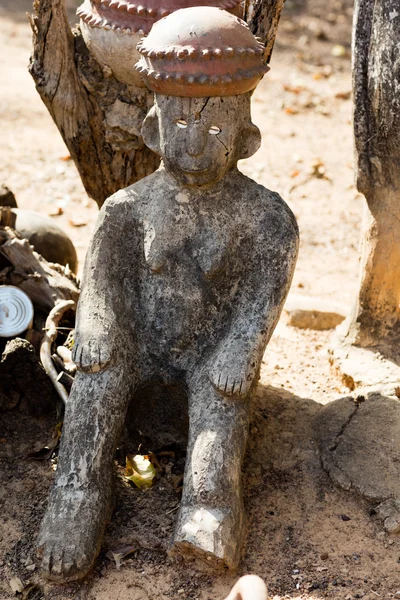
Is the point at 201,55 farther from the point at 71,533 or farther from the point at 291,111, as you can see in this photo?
the point at 291,111

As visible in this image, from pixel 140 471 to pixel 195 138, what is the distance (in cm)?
146

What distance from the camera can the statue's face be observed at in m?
3.14

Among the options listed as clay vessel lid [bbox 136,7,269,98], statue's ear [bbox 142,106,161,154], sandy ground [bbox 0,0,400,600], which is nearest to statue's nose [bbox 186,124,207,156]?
clay vessel lid [bbox 136,7,269,98]

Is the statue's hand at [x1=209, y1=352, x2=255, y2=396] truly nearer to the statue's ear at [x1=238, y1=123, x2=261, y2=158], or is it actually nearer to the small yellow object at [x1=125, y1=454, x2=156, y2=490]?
the small yellow object at [x1=125, y1=454, x2=156, y2=490]

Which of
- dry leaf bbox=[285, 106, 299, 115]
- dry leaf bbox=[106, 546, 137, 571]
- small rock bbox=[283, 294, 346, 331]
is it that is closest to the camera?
dry leaf bbox=[106, 546, 137, 571]

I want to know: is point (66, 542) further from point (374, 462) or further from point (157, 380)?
point (374, 462)

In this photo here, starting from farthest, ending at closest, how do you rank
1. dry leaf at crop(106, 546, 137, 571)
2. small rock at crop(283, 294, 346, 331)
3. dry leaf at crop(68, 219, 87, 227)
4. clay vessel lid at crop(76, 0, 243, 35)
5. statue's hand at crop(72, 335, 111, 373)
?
dry leaf at crop(68, 219, 87, 227)
small rock at crop(283, 294, 346, 331)
clay vessel lid at crop(76, 0, 243, 35)
statue's hand at crop(72, 335, 111, 373)
dry leaf at crop(106, 546, 137, 571)

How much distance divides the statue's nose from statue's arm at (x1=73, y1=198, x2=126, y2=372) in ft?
1.53

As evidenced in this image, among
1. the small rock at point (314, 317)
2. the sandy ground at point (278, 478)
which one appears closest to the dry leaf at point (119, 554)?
the sandy ground at point (278, 478)

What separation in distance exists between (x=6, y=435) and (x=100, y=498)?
844 millimetres

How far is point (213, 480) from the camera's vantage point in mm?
3186

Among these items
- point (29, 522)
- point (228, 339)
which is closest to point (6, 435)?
point (29, 522)

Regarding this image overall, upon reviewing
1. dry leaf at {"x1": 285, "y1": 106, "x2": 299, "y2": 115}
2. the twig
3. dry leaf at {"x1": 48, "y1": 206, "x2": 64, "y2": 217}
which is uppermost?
dry leaf at {"x1": 285, "y1": 106, "x2": 299, "y2": 115}

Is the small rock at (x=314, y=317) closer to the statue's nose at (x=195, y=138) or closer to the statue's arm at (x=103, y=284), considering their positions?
the statue's arm at (x=103, y=284)
